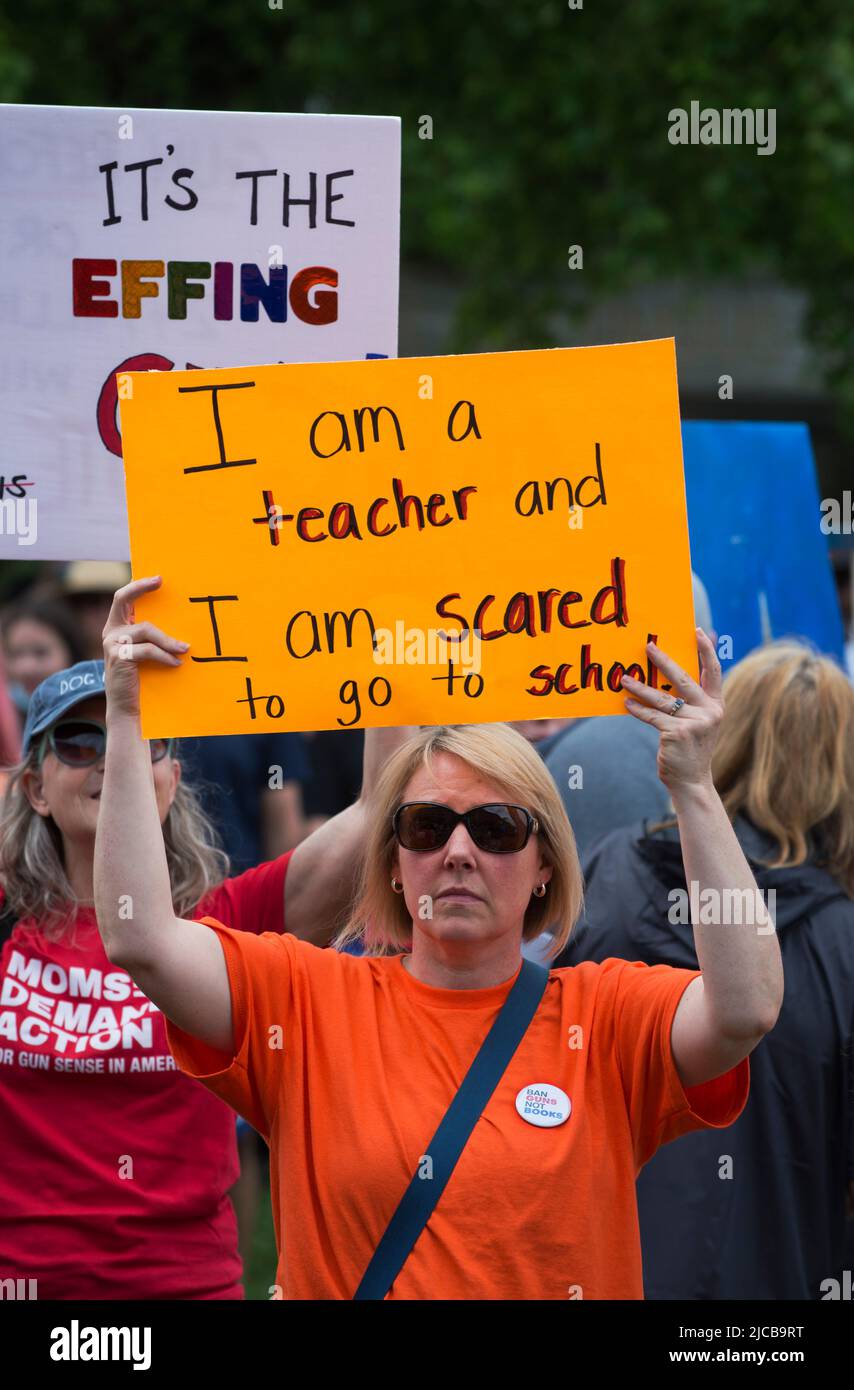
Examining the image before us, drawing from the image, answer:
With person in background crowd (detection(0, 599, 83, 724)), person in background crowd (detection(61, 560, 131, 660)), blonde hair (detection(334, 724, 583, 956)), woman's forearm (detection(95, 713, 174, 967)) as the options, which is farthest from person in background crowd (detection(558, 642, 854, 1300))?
person in background crowd (detection(61, 560, 131, 660))

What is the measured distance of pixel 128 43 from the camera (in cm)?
1038

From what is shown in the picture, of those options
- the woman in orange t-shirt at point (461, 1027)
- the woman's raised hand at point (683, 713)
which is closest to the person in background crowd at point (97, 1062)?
the woman in orange t-shirt at point (461, 1027)

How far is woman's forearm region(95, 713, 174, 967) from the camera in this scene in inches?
89.7

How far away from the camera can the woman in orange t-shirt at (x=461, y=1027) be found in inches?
89.0

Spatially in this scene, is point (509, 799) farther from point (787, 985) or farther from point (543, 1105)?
point (787, 985)

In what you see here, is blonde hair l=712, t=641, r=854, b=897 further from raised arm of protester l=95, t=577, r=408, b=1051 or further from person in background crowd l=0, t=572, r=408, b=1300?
raised arm of protester l=95, t=577, r=408, b=1051

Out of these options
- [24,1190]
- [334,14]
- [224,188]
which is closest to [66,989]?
[24,1190]

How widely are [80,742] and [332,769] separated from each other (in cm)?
318

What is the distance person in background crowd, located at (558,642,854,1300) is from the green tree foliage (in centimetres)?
599

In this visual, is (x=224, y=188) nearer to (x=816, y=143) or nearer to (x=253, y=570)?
(x=253, y=570)

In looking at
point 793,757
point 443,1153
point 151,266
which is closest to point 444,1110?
point 443,1153

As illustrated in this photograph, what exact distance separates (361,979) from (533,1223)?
41 cm

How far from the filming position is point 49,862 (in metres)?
2.94

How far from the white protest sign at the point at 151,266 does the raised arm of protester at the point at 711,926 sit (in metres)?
0.98
